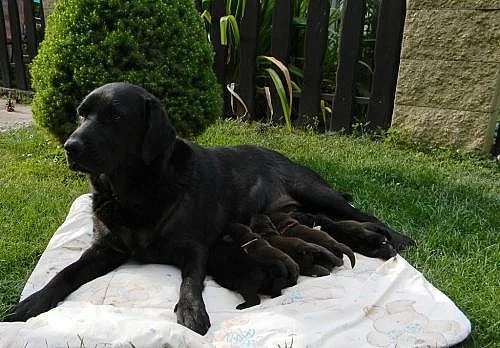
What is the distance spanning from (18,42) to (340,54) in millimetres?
5405

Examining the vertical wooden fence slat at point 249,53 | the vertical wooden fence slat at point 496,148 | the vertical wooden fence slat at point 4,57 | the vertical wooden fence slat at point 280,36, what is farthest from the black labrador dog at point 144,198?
the vertical wooden fence slat at point 4,57

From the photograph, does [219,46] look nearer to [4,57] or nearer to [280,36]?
[280,36]

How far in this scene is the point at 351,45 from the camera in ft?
19.9

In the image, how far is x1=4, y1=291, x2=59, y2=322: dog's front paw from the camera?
2.59 metres

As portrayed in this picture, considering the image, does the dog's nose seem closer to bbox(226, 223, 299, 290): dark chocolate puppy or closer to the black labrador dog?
the black labrador dog

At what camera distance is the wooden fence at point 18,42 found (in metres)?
8.49

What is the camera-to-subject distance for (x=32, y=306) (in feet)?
8.61

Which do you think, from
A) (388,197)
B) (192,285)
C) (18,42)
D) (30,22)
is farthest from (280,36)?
(18,42)

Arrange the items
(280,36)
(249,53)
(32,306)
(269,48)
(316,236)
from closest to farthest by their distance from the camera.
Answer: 1. (32,306)
2. (316,236)
3. (280,36)
4. (249,53)
5. (269,48)

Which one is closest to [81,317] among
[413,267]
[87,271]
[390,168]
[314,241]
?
[87,271]

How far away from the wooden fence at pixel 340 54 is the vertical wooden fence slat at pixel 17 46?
3.61 m

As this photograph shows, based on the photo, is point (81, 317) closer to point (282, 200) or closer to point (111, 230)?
point (111, 230)

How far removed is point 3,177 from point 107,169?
2.40m

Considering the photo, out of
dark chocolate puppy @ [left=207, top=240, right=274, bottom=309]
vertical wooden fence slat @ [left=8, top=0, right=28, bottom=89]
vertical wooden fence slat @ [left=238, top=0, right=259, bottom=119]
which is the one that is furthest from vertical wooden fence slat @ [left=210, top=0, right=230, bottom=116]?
dark chocolate puppy @ [left=207, top=240, right=274, bottom=309]
